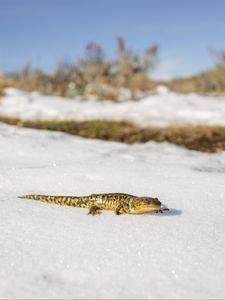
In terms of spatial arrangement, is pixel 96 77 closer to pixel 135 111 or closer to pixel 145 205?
pixel 135 111

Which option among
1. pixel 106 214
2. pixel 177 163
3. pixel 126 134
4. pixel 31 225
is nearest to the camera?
pixel 31 225

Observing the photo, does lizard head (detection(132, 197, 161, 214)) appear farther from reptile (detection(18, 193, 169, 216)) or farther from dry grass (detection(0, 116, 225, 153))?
dry grass (detection(0, 116, 225, 153))

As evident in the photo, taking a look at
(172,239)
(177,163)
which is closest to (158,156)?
(177,163)

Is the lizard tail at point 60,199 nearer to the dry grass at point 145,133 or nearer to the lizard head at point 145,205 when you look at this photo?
the lizard head at point 145,205

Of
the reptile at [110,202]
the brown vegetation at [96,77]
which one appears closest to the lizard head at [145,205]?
the reptile at [110,202]

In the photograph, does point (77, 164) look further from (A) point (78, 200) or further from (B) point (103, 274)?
(B) point (103, 274)

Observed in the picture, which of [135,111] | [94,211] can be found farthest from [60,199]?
[135,111]
